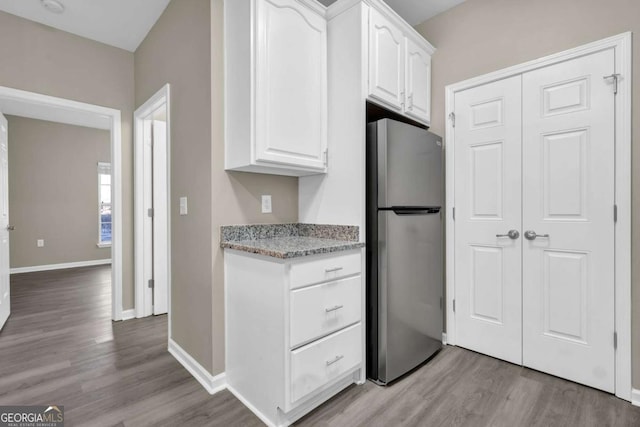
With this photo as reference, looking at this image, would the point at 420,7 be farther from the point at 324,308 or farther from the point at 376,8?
the point at 324,308

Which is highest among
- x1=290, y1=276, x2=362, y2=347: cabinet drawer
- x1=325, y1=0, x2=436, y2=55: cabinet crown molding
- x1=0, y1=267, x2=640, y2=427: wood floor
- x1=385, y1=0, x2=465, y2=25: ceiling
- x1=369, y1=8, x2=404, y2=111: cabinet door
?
x1=385, y1=0, x2=465, y2=25: ceiling

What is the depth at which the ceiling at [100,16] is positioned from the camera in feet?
7.84

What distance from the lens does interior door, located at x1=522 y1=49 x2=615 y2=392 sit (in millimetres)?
1804

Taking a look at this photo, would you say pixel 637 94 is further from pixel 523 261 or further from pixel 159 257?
pixel 159 257

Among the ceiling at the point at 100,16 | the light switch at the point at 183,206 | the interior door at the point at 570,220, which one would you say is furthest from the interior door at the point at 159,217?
the interior door at the point at 570,220

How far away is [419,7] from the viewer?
2.43m

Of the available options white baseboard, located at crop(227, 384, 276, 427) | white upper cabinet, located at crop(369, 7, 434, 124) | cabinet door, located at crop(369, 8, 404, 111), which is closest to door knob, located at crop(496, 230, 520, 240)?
white upper cabinet, located at crop(369, 7, 434, 124)

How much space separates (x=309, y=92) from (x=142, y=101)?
1.87m

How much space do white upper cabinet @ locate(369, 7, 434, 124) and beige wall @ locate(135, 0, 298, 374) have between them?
0.89 metres

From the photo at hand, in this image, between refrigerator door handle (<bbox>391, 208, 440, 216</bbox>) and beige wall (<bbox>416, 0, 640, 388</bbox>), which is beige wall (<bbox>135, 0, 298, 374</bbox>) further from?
beige wall (<bbox>416, 0, 640, 388</bbox>)

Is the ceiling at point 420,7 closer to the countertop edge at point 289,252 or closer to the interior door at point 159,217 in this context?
the countertop edge at point 289,252

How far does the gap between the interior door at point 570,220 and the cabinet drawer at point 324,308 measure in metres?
1.22

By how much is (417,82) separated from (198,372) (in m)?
2.57

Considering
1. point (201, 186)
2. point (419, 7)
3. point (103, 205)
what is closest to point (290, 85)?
point (201, 186)
